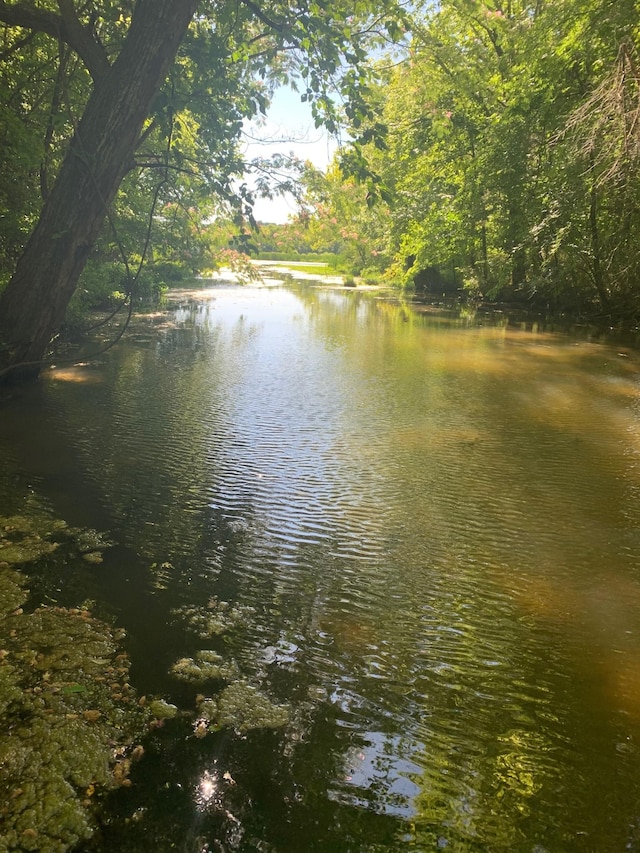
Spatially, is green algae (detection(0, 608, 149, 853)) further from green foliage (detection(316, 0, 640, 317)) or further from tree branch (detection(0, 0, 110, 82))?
tree branch (detection(0, 0, 110, 82))

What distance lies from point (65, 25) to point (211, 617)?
4959 millimetres

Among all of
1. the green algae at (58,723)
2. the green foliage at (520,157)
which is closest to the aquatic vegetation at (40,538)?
the green algae at (58,723)

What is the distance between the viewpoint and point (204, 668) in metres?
2.12

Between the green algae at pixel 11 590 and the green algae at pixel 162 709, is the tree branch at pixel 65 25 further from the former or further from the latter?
the green algae at pixel 162 709

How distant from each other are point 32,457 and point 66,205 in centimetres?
228

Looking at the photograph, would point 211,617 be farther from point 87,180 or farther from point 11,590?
point 87,180

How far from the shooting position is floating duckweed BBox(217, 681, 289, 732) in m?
1.88

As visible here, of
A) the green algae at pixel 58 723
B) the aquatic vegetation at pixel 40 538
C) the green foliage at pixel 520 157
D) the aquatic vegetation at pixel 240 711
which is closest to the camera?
the green algae at pixel 58 723

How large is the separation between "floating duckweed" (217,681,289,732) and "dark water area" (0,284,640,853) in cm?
5

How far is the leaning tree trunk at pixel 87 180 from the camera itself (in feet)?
14.7

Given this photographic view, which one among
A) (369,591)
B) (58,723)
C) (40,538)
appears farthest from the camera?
(40,538)

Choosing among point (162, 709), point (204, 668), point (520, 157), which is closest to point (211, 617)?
point (204, 668)

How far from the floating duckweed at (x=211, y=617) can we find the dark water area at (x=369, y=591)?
2.3 inches

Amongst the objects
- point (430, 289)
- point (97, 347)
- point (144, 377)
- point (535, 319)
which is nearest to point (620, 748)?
point (144, 377)
